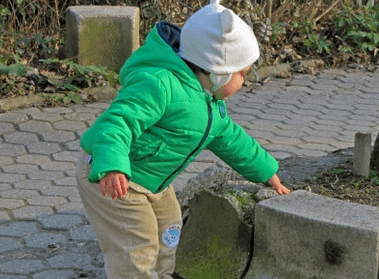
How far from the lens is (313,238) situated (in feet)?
11.1

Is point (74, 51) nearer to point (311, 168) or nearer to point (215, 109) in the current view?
point (311, 168)

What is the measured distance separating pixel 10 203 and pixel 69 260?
89 centimetres

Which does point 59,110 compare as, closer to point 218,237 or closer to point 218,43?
point 218,237

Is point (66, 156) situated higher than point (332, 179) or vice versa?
point (332, 179)

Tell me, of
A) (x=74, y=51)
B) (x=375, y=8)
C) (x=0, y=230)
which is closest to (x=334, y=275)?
(x=0, y=230)

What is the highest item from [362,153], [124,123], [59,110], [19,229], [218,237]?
[124,123]

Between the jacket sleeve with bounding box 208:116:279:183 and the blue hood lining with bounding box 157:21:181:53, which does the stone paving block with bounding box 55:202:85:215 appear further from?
the blue hood lining with bounding box 157:21:181:53

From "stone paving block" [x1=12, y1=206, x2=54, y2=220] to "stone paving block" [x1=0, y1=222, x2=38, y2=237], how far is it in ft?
0.30

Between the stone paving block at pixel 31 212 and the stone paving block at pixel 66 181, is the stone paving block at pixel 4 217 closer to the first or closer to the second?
the stone paving block at pixel 31 212

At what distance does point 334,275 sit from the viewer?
3.36m

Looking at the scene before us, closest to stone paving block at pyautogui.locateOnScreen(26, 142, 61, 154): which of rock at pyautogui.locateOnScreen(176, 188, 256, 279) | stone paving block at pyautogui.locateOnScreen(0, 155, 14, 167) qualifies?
stone paving block at pyautogui.locateOnScreen(0, 155, 14, 167)

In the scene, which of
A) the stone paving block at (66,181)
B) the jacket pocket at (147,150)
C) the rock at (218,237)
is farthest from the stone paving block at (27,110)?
the jacket pocket at (147,150)

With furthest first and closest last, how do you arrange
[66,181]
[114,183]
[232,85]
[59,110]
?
[59,110] < [66,181] < [232,85] < [114,183]

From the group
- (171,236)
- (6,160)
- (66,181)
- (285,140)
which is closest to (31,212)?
(66,181)
